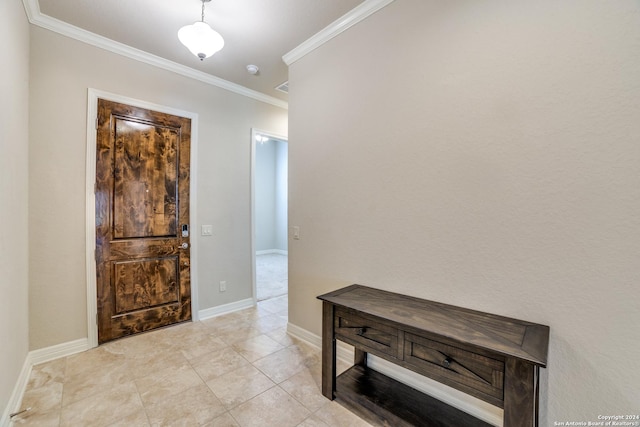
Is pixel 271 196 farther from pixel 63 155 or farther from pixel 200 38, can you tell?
pixel 200 38

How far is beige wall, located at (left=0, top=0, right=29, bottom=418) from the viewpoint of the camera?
1.58 meters

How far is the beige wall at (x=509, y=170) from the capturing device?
3.97 ft

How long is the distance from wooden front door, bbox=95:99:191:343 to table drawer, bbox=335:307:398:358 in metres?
2.11

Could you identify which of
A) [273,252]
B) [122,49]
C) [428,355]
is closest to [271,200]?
[273,252]

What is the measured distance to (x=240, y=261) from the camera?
3.53m

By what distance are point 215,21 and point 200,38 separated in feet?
1.37

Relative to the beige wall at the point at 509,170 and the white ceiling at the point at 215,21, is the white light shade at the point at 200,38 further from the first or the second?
the beige wall at the point at 509,170

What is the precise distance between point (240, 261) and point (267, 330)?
102 centimetres

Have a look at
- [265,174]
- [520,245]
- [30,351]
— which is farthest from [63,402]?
[265,174]

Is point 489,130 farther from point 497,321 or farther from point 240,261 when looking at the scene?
point 240,261

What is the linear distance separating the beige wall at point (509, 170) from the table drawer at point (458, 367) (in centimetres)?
38

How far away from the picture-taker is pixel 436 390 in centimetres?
176

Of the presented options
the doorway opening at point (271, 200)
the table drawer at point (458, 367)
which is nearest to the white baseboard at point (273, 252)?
the doorway opening at point (271, 200)

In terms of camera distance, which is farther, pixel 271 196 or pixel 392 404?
pixel 271 196
